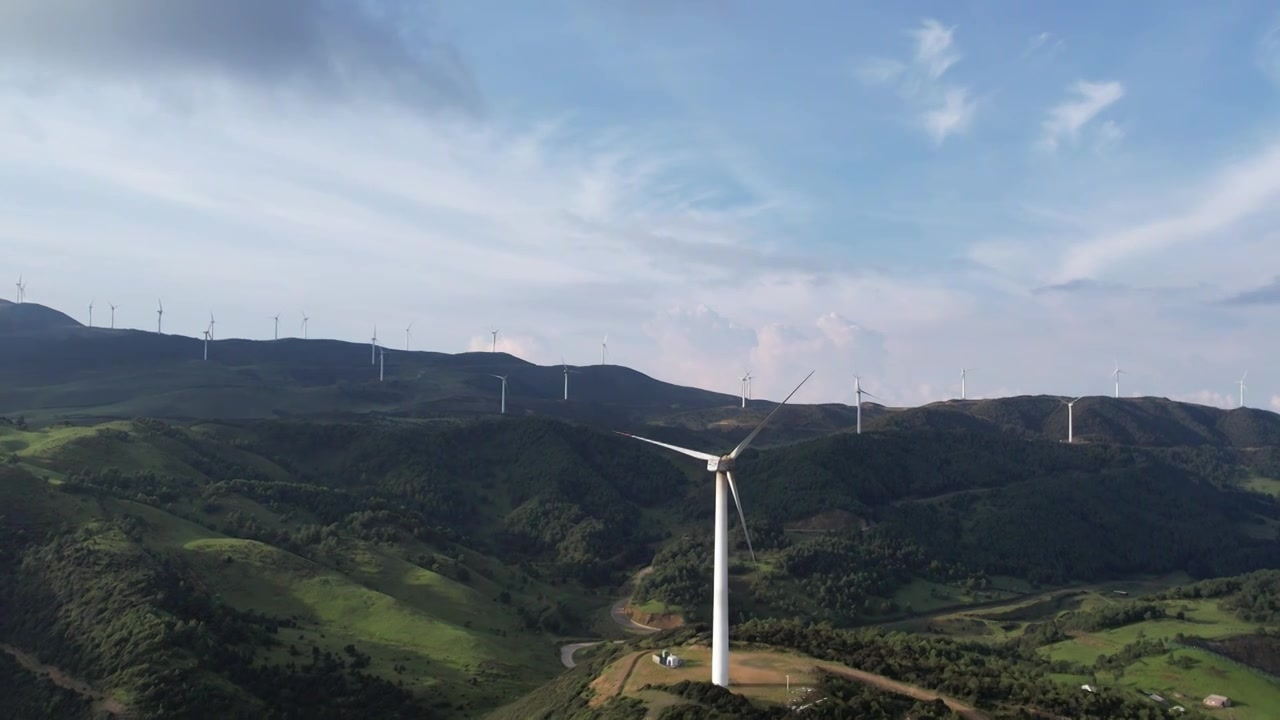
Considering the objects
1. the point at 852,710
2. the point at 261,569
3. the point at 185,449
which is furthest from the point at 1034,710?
the point at 185,449

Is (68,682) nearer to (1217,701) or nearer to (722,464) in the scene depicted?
(722,464)

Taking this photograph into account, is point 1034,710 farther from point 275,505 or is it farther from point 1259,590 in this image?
point 275,505

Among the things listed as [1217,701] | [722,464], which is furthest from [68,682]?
[1217,701]

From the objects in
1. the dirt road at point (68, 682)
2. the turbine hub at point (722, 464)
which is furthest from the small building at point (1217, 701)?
the dirt road at point (68, 682)

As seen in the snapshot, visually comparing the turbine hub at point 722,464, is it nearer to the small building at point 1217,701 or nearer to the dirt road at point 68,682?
the dirt road at point 68,682

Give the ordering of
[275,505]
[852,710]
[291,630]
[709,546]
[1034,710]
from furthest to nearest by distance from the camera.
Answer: [709,546]
[275,505]
[291,630]
[1034,710]
[852,710]

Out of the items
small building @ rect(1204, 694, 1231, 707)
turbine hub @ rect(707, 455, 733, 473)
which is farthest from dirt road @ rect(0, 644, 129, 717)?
small building @ rect(1204, 694, 1231, 707)
